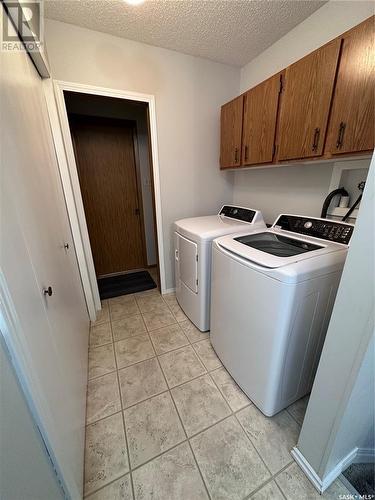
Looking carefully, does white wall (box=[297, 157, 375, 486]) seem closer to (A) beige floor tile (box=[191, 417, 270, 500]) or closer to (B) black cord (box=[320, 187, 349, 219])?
(A) beige floor tile (box=[191, 417, 270, 500])

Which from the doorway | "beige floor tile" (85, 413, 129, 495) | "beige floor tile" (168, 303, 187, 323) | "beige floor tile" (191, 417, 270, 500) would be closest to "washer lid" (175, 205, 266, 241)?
the doorway

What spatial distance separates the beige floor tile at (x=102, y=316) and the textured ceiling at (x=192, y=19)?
2.57 meters

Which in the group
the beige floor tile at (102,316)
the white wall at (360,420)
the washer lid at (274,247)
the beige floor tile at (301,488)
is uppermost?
the washer lid at (274,247)

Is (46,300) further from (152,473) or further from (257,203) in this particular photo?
(257,203)

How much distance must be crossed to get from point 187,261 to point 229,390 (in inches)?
41.2

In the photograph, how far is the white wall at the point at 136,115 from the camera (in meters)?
2.42

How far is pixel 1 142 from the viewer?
65 cm

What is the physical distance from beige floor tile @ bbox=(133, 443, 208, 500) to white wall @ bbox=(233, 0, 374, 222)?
6.25 feet

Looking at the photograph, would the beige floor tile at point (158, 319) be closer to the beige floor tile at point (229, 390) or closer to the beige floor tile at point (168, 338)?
the beige floor tile at point (168, 338)

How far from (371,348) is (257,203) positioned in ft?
6.09

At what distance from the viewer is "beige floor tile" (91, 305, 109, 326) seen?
7.02 feet

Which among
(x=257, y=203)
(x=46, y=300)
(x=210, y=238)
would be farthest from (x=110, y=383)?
(x=257, y=203)

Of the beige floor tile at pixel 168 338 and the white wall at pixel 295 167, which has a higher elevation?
the white wall at pixel 295 167
